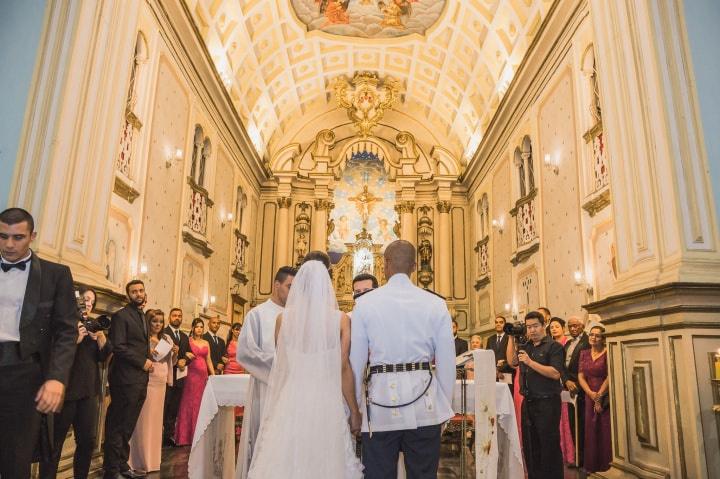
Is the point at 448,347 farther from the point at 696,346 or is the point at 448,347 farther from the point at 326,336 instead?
the point at 696,346

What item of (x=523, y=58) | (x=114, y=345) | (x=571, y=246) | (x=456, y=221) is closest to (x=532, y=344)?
(x=114, y=345)

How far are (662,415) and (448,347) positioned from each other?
297 centimetres

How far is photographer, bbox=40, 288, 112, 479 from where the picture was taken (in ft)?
15.7

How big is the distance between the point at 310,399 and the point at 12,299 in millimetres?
1902

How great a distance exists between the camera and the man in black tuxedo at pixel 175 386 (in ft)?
28.7

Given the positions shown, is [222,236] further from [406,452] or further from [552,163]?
[406,452]

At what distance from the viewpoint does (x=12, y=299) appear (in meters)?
3.30

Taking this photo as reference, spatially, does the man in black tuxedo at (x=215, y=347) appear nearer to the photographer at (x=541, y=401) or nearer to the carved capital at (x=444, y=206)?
the photographer at (x=541, y=401)

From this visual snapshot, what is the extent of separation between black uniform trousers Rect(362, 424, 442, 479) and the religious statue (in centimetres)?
1716

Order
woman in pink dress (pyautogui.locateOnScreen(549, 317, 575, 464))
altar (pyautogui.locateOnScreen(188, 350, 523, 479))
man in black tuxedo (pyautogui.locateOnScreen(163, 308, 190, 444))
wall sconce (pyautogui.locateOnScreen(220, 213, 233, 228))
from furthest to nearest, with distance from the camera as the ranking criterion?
1. wall sconce (pyautogui.locateOnScreen(220, 213, 233, 228))
2. man in black tuxedo (pyautogui.locateOnScreen(163, 308, 190, 444))
3. woman in pink dress (pyautogui.locateOnScreen(549, 317, 575, 464))
4. altar (pyautogui.locateOnScreen(188, 350, 523, 479))

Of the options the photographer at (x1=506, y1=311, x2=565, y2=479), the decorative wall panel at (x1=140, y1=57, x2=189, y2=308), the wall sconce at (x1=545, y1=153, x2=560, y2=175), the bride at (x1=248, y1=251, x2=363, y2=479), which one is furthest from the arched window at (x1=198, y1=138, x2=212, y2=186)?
the bride at (x1=248, y1=251, x2=363, y2=479)

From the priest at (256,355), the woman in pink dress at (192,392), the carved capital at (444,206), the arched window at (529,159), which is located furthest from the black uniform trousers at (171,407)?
the carved capital at (444,206)

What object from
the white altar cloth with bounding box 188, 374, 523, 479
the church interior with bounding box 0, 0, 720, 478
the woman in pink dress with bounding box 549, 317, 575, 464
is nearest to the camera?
the white altar cloth with bounding box 188, 374, 523, 479

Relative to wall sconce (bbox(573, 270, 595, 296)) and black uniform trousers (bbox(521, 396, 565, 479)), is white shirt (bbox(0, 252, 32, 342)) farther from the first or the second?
wall sconce (bbox(573, 270, 595, 296))
